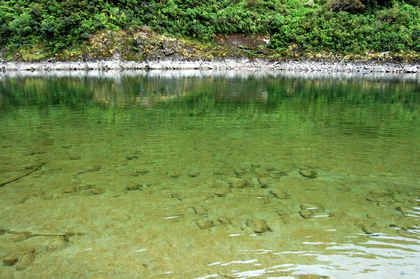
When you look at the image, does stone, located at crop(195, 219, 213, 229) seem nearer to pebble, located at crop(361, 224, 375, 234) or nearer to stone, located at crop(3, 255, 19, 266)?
pebble, located at crop(361, 224, 375, 234)

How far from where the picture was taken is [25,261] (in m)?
3.61

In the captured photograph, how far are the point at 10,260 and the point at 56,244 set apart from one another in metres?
0.50

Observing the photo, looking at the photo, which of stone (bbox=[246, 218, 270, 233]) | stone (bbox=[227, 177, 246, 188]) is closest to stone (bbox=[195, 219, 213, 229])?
stone (bbox=[246, 218, 270, 233])

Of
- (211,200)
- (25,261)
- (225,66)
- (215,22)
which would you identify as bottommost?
(25,261)

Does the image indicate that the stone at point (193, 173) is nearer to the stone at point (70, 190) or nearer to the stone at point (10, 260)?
the stone at point (70, 190)

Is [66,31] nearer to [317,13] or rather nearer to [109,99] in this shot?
[109,99]

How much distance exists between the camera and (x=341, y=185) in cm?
585

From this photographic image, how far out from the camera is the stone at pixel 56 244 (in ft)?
12.7

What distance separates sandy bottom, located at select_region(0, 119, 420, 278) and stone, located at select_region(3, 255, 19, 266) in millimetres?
18

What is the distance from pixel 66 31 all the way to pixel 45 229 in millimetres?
55442

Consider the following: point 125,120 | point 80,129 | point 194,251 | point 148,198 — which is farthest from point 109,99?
point 194,251

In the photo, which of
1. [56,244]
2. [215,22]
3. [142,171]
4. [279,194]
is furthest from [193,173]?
[215,22]

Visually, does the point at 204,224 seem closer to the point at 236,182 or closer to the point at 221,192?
the point at 221,192

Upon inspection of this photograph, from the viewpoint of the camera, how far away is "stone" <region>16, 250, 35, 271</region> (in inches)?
138
